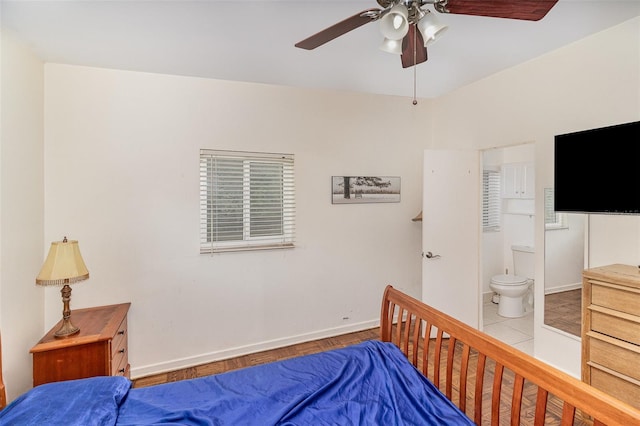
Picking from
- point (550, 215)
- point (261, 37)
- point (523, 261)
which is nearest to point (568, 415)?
point (550, 215)

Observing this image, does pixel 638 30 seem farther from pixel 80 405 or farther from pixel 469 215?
pixel 80 405

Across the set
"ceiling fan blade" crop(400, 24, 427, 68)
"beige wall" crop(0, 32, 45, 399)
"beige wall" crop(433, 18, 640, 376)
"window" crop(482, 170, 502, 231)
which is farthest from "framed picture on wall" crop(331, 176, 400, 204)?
"beige wall" crop(0, 32, 45, 399)

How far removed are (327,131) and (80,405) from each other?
9.20 feet

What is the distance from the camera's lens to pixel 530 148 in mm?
3621

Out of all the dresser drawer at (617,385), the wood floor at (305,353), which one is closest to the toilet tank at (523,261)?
the wood floor at (305,353)

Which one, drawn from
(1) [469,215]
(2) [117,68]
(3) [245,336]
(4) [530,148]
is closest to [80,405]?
(3) [245,336]

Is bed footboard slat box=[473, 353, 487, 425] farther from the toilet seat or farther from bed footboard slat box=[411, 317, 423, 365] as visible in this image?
the toilet seat

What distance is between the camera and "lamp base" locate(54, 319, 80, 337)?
202 cm

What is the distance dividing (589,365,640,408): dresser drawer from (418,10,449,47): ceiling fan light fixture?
2.12 metres

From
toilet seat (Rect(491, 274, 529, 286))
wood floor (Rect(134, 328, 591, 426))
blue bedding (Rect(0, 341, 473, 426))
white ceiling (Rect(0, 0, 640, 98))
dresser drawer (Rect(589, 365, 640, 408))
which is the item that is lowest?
wood floor (Rect(134, 328, 591, 426))

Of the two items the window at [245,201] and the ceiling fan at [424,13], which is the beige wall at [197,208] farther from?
the ceiling fan at [424,13]

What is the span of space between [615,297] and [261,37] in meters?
2.74

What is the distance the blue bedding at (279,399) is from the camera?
1320 mm

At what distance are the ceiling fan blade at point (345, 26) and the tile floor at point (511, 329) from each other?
3053 mm
